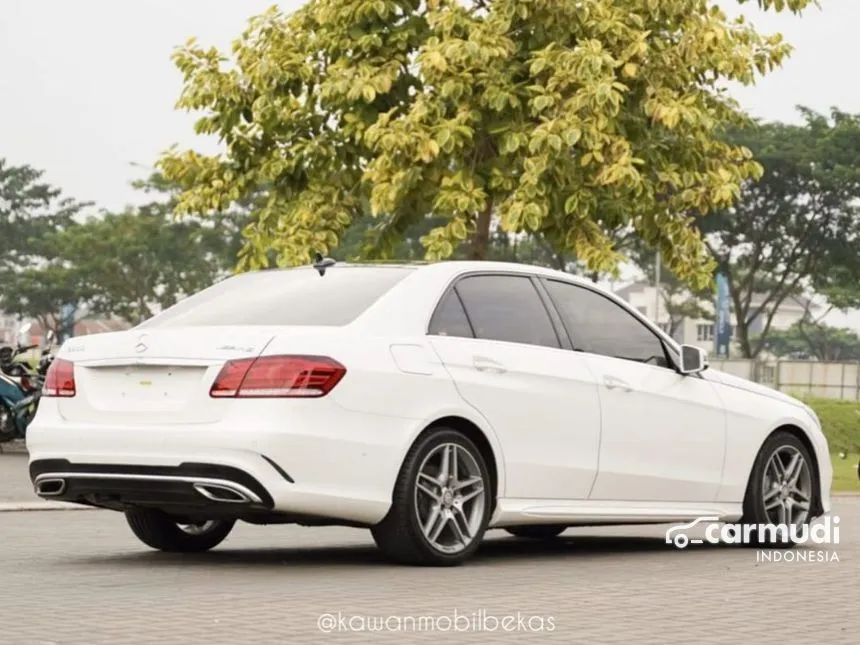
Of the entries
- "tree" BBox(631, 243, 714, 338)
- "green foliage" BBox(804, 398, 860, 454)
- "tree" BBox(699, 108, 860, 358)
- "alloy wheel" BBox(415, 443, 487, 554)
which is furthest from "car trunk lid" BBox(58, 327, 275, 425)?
"tree" BBox(631, 243, 714, 338)

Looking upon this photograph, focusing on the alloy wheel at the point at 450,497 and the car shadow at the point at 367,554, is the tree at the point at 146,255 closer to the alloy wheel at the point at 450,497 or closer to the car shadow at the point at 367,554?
the car shadow at the point at 367,554

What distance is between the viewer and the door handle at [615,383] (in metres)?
11.0

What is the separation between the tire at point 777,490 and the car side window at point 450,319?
243cm

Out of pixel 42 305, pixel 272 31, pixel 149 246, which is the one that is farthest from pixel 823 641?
pixel 42 305

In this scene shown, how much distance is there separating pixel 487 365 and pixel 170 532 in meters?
1.95

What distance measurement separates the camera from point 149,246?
75438 mm

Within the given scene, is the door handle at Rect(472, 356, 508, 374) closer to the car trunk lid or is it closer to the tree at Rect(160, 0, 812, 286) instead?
the car trunk lid

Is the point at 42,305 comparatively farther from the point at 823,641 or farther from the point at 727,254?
the point at 823,641

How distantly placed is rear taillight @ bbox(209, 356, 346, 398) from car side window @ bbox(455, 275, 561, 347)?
127 centimetres

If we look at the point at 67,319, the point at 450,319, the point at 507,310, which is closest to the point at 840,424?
the point at 507,310

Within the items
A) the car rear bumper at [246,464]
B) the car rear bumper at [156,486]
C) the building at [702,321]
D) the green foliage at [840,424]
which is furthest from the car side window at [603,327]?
the building at [702,321]

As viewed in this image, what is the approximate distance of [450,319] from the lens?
33.9ft

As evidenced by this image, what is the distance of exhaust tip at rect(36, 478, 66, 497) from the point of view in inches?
386

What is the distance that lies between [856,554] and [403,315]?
3485 millimetres
